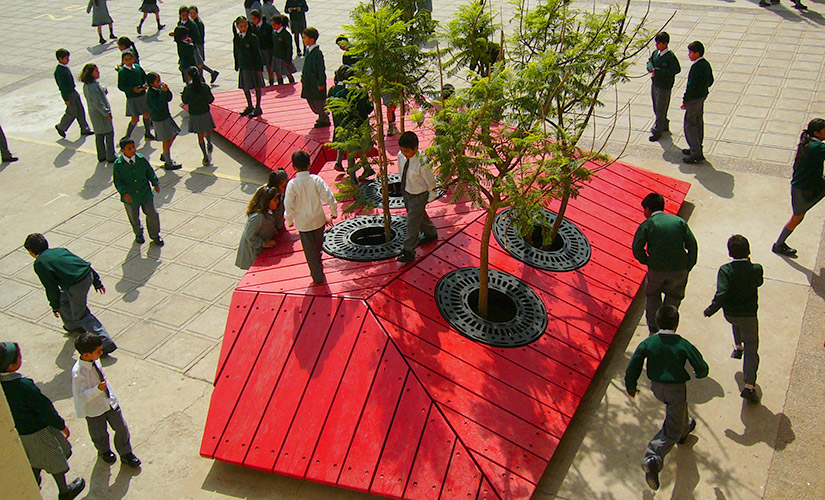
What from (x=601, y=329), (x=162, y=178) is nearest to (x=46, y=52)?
(x=162, y=178)

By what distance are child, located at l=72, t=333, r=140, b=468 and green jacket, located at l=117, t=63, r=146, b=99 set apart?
6.54 meters

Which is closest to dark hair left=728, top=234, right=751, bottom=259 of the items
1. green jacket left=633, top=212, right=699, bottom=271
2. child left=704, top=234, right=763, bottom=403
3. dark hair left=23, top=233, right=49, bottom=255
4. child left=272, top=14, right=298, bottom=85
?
child left=704, top=234, right=763, bottom=403

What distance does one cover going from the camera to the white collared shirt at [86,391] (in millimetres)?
5074

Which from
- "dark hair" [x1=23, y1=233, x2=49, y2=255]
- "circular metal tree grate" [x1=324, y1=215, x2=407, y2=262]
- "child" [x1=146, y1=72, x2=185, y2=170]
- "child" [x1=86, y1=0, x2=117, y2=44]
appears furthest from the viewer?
"child" [x1=86, y1=0, x2=117, y2=44]

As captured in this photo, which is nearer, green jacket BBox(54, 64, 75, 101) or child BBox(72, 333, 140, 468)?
child BBox(72, 333, 140, 468)

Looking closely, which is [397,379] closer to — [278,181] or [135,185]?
[278,181]

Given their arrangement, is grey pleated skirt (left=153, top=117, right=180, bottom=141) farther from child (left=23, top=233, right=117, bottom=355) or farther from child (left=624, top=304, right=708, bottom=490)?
child (left=624, top=304, right=708, bottom=490)

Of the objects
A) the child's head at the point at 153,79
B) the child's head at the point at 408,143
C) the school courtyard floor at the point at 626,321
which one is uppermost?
the child's head at the point at 408,143

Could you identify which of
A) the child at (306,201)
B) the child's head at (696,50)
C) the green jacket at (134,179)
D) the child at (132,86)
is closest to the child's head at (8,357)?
the child at (306,201)

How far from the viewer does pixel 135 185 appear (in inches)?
316

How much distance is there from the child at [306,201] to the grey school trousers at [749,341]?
3.71m

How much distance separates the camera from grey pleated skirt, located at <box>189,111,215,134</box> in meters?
10.1

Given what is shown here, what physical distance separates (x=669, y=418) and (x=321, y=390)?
9.03 ft

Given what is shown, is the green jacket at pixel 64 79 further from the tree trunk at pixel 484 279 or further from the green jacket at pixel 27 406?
the tree trunk at pixel 484 279
